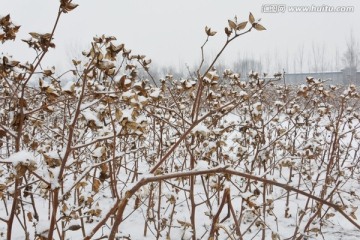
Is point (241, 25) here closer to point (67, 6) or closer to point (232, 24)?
point (232, 24)

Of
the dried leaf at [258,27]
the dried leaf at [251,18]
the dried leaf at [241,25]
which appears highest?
the dried leaf at [251,18]

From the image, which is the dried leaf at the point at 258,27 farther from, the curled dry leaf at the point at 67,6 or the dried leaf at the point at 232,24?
the curled dry leaf at the point at 67,6

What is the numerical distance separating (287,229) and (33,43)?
11.2 feet

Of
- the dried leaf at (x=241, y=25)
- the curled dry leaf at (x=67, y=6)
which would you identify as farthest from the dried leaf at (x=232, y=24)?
the curled dry leaf at (x=67, y=6)

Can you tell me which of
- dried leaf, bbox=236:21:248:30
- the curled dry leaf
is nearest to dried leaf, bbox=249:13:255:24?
dried leaf, bbox=236:21:248:30

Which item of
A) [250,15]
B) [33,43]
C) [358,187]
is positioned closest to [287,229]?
[358,187]

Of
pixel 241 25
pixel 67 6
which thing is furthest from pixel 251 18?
pixel 67 6

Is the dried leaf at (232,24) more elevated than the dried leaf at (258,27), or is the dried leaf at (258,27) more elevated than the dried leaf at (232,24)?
the dried leaf at (232,24)

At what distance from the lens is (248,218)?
13.5 feet

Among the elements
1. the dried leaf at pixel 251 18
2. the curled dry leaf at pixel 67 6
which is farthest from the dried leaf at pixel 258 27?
the curled dry leaf at pixel 67 6

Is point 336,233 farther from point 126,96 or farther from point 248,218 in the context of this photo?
point 126,96

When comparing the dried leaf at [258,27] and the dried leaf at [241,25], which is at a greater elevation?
the dried leaf at [241,25]

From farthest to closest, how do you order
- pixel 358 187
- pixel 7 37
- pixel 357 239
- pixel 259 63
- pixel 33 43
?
1. pixel 259 63
2. pixel 358 187
3. pixel 357 239
4. pixel 33 43
5. pixel 7 37

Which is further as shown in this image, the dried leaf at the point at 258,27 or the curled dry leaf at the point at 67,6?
the dried leaf at the point at 258,27
